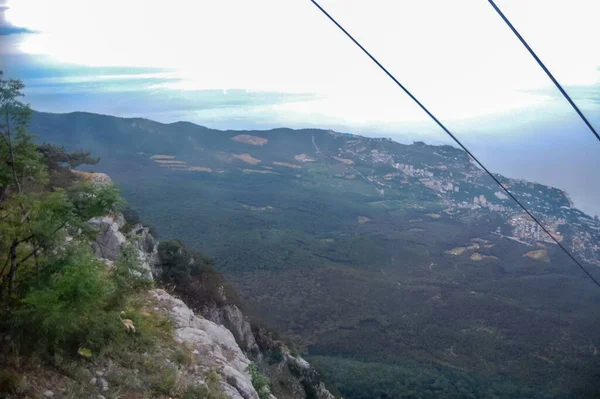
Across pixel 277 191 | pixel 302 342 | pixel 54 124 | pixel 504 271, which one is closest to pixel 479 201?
pixel 504 271

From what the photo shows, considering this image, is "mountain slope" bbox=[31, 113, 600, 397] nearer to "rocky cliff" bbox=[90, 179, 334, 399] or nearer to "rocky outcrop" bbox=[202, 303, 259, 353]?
"rocky cliff" bbox=[90, 179, 334, 399]

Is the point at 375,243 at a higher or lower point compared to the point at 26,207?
lower

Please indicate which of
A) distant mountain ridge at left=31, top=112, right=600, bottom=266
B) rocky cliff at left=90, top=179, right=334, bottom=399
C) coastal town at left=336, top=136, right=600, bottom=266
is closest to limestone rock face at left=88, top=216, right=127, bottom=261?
rocky cliff at left=90, top=179, right=334, bottom=399

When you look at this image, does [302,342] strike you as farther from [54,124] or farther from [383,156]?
[383,156]

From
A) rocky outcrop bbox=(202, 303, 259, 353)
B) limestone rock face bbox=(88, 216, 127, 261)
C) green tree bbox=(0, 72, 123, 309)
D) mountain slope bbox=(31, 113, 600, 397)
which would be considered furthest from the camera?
mountain slope bbox=(31, 113, 600, 397)

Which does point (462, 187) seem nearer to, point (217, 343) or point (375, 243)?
point (375, 243)

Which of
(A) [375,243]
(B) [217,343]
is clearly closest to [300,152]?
(A) [375,243]
